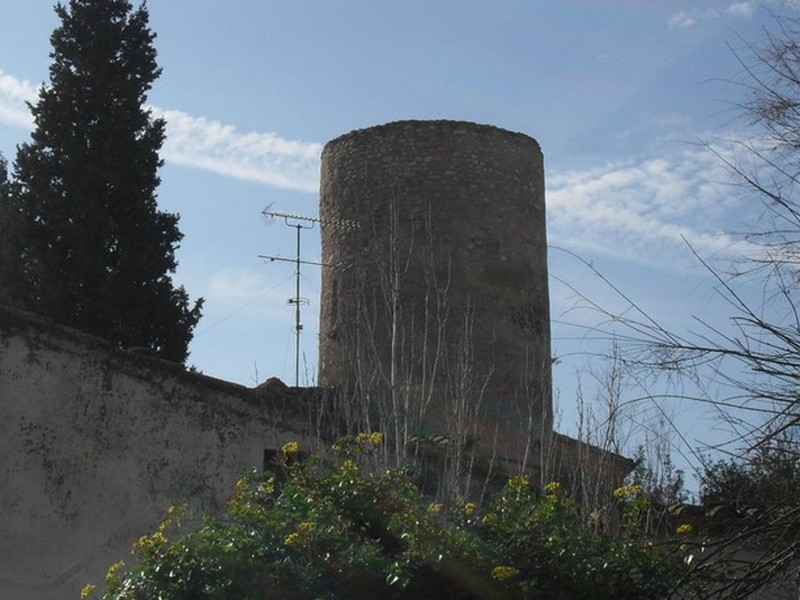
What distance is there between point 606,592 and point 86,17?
1449cm

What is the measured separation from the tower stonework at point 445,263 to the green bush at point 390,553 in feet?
24.1

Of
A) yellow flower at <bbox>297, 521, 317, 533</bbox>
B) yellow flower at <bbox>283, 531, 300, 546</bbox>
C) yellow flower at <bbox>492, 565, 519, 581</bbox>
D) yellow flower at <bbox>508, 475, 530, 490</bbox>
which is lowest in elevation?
yellow flower at <bbox>492, 565, 519, 581</bbox>

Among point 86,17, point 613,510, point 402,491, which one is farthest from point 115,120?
point 402,491

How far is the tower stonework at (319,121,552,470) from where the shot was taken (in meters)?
16.1

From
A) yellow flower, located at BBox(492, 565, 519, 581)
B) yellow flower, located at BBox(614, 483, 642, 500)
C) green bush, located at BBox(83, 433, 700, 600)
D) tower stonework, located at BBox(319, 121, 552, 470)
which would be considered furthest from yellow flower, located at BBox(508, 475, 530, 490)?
tower stonework, located at BBox(319, 121, 552, 470)

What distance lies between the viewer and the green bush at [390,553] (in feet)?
24.8

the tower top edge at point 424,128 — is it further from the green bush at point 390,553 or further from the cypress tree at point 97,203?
the green bush at point 390,553

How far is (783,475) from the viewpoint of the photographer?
6.85 meters

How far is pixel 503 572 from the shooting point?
294 inches

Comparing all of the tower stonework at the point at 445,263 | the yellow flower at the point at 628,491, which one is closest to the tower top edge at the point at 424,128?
the tower stonework at the point at 445,263

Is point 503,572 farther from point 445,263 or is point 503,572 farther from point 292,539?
point 445,263

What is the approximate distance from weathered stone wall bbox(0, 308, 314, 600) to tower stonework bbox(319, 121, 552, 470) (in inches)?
141

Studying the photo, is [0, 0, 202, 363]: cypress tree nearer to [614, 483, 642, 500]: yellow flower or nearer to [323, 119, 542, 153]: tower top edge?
[323, 119, 542, 153]: tower top edge

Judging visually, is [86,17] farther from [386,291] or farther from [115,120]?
[386,291]
